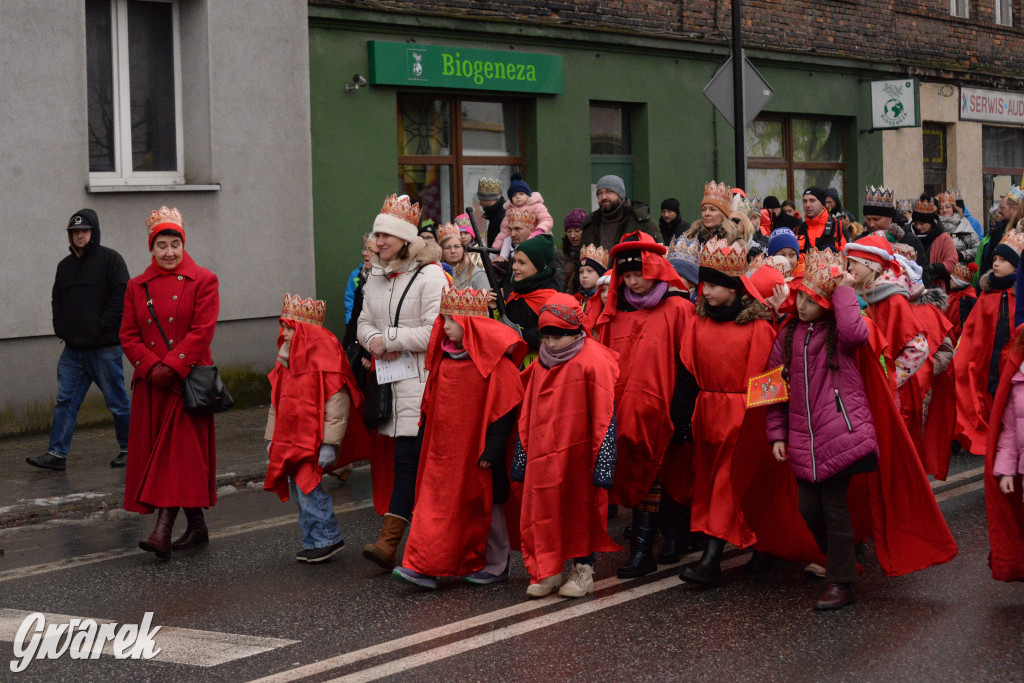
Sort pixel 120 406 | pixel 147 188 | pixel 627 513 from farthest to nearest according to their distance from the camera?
pixel 147 188, pixel 120 406, pixel 627 513

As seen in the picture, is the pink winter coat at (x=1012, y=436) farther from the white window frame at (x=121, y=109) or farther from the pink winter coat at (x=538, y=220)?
the white window frame at (x=121, y=109)

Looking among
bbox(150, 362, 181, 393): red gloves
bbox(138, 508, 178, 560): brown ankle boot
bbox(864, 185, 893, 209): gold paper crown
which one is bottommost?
bbox(138, 508, 178, 560): brown ankle boot

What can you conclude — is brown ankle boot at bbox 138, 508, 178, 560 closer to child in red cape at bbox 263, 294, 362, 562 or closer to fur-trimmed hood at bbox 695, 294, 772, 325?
child in red cape at bbox 263, 294, 362, 562

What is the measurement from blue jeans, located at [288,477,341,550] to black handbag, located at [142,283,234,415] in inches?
31.0

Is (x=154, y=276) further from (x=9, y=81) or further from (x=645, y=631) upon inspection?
(x=9, y=81)

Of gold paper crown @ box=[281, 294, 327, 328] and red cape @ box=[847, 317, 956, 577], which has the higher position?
gold paper crown @ box=[281, 294, 327, 328]

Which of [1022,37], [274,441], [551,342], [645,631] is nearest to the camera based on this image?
[645,631]

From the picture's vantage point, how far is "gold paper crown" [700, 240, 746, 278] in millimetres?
7000

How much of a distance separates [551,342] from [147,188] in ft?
25.6

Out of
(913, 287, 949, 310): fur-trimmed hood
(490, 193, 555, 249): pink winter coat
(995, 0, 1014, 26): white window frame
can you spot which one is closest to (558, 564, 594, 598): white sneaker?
(913, 287, 949, 310): fur-trimmed hood

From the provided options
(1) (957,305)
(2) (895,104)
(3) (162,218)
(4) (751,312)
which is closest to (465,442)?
(4) (751,312)

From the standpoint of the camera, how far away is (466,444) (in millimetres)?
7148

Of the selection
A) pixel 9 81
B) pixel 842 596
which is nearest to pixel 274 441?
pixel 842 596

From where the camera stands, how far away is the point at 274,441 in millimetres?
7703
